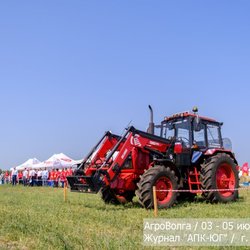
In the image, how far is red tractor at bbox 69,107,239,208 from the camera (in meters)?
10.4

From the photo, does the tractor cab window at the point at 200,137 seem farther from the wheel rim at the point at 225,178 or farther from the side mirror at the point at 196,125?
the wheel rim at the point at 225,178

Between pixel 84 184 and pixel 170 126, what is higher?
pixel 170 126

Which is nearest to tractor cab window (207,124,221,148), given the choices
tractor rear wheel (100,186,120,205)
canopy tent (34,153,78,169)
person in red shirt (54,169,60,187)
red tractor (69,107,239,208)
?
red tractor (69,107,239,208)

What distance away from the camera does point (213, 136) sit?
42.5 ft

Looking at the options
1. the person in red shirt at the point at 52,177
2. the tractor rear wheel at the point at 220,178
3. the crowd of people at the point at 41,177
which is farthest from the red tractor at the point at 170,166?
the person in red shirt at the point at 52,177

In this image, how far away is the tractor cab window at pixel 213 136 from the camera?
41.9 feet

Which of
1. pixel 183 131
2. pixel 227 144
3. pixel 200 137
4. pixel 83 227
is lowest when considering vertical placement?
pixel 83 227

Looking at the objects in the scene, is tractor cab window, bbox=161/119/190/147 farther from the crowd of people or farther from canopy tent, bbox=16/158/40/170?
canopy tent, bbox=16/158/40/170

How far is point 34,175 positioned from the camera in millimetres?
33625

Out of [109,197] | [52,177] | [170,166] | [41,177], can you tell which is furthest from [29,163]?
[170,166]

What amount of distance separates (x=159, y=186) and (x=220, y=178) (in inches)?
100

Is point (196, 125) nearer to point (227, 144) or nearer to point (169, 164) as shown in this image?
point (169, 164)

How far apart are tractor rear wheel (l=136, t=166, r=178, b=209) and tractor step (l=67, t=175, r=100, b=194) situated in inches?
44.9

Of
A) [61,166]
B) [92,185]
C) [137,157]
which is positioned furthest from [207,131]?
[61,166]
